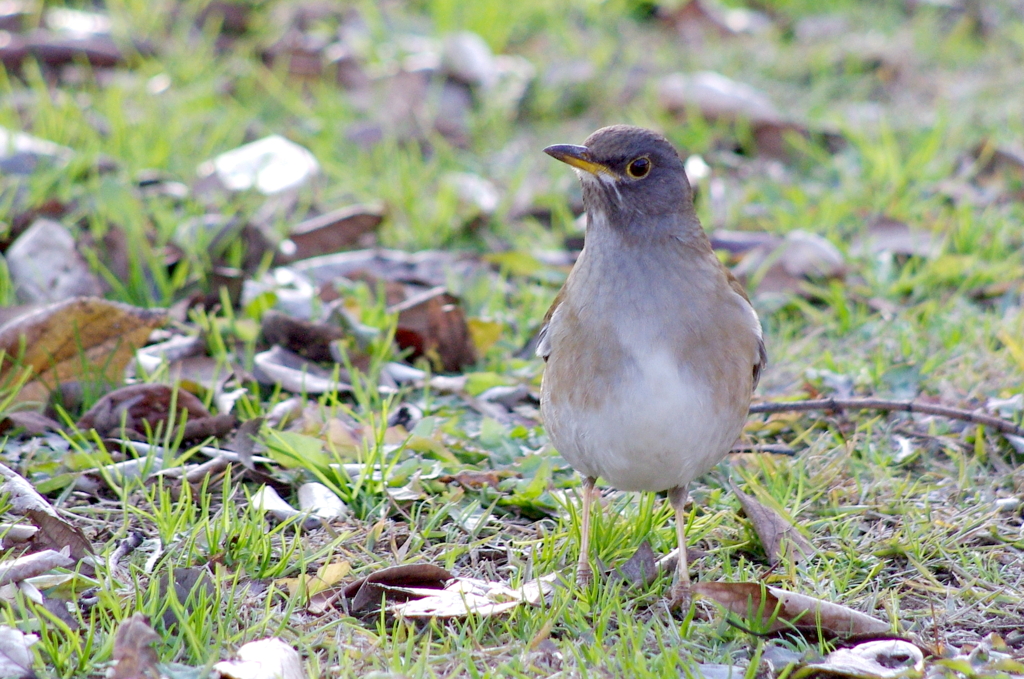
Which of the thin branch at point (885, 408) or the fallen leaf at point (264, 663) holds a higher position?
the fallen leaf at point (264, 663)

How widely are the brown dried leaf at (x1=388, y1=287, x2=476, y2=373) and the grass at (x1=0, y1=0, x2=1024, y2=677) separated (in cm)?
15

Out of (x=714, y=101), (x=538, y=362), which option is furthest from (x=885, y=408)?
(x=714, y=101)

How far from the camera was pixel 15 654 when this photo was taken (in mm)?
3178

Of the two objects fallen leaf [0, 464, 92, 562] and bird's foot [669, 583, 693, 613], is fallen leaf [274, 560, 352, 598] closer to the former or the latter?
fallen leaf [0, 464, 92, 562]

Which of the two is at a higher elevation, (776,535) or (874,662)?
(874,662)

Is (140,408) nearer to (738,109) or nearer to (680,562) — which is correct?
(680,562)

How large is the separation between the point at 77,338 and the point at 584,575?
237cm

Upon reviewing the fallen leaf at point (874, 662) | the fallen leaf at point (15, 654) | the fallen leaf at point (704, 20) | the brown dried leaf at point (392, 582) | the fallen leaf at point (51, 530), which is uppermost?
the fallen leaf at point (704, 20)

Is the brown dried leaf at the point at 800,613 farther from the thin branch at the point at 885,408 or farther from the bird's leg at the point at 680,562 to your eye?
the thin branch at the point at 885,408

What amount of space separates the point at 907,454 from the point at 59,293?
386 centimetres

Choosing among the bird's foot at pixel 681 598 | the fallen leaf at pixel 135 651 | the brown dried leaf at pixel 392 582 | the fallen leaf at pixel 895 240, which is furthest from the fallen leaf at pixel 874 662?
the fallen leaf at pixel 895 240

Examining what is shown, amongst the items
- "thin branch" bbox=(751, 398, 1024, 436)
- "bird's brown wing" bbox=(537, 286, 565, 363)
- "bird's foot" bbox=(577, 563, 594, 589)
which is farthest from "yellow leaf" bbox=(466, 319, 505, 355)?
"bird's foot" bbox=(577, 563, 594, 589)

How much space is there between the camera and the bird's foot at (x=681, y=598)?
147 inches

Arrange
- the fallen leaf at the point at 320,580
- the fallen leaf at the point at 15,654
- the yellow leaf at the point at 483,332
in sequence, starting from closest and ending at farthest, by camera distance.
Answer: the fallen leaf at the point at 15,654 < the fallen leaf at the point at 320,580 < the yellow leaf at the point at 483,332
